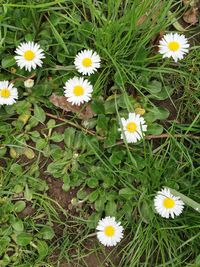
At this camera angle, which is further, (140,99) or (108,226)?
(140,99)

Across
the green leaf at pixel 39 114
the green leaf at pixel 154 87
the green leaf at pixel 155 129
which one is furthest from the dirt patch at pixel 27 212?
the green leaf at pixel 154 87

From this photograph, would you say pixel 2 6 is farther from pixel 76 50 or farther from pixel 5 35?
pixel 76 50

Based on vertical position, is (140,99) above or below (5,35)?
below

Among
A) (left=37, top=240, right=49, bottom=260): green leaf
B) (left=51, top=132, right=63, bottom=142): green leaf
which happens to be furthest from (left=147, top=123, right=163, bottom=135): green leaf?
(left=37, top=240, right=49, bottom=260): green leaf

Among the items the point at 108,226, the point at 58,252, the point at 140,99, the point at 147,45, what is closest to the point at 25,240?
the point at 58,252

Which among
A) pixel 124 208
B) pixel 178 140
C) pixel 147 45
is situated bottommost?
pixel 124 208

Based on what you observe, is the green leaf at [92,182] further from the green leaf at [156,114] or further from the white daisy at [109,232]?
the green leaf at [156,114]
